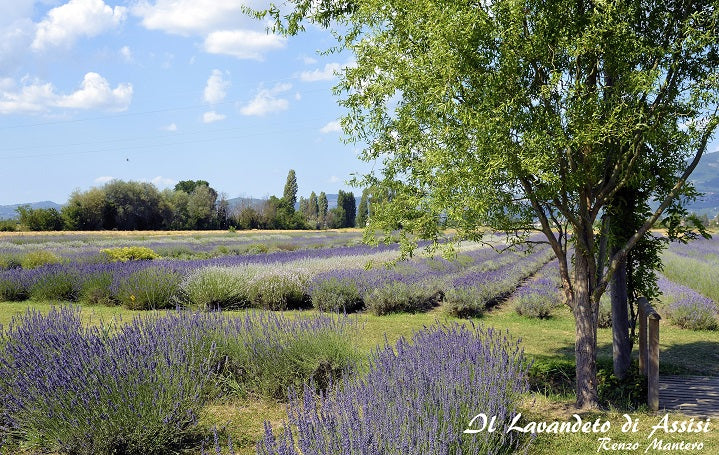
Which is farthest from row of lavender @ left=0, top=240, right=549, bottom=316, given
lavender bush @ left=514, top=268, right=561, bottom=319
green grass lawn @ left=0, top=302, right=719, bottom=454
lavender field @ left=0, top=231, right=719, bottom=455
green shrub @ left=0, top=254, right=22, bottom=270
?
green shrub @ left=0, top=254, right=22, bottom=270

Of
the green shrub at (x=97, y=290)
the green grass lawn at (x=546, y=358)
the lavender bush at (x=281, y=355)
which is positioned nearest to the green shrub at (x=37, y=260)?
the green grass lawn at (x=546, y=358)

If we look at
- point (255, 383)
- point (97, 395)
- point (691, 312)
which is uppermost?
point (97, 395)

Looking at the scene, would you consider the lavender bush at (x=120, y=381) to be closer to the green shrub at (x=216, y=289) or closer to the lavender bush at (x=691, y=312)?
the green shrub at (x=216, y=289)

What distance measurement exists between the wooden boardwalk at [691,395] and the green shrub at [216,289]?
8466 millimetres

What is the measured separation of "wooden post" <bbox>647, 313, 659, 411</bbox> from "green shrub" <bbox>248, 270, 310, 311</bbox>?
314 inches

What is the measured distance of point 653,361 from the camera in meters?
5.61

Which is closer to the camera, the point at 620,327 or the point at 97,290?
the point at 620,327

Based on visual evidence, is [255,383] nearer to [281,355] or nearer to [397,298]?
[281,355]

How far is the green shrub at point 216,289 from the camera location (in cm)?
1194

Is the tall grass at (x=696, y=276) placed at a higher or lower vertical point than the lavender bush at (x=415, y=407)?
lower

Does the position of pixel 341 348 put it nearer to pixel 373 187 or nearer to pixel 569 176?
pixel 373 187

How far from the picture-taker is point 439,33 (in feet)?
15.2

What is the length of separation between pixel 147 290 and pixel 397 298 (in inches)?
214

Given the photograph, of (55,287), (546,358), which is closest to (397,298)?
(546,358)
